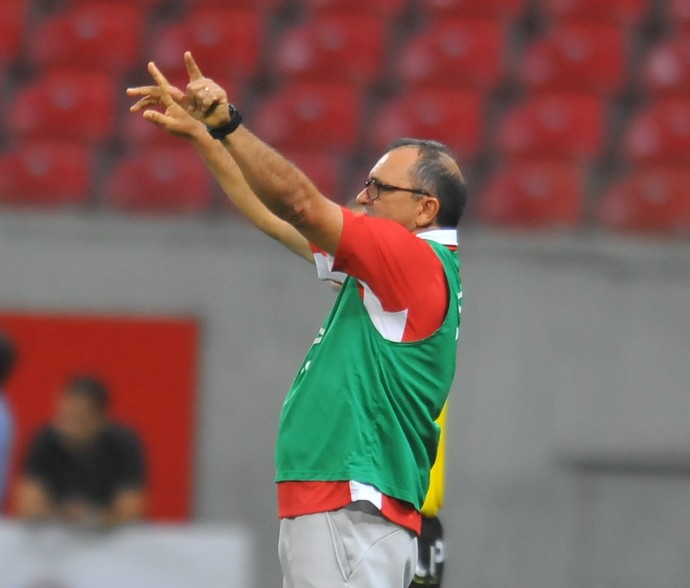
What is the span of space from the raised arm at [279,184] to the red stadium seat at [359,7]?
5970mm

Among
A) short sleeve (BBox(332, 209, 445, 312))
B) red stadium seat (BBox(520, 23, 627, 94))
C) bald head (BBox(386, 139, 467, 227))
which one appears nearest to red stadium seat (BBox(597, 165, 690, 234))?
red stadium seat (BBox(520, 23, 627, 94))

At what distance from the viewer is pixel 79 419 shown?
655 cm

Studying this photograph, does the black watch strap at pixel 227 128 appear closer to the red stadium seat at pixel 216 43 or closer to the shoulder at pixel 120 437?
the shoulder at pixel 120 437

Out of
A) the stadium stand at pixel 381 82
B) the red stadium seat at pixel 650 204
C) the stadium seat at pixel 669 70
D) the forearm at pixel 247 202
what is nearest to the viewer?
the forearm at pixel 247 202

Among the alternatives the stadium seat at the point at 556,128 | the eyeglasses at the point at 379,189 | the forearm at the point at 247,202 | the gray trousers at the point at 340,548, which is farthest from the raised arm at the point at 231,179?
the stadium seat at the point at 556,128

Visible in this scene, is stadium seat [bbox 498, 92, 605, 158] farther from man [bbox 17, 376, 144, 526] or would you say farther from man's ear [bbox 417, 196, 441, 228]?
man's ear [bbox 417, 196, 441, 228]

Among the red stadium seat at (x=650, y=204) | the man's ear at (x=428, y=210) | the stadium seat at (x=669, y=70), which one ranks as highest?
the stadium seat at (x=669, y=70)

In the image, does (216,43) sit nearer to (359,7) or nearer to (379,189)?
(359,7)

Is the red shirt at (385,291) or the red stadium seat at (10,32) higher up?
the red stadium seat at (10,32)

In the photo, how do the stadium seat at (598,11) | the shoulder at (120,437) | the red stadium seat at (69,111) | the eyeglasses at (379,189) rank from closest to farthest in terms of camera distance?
1. the eyeglasses at (379,189)
2. the shoulder at (120,437)
3. the red stadium seat at (69,111)
4. the stadium seat at (598,11)

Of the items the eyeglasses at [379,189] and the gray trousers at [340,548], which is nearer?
the gray trousers at [340,548]

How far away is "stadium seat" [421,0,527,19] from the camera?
9.38 metres

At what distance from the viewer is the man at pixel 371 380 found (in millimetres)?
3695

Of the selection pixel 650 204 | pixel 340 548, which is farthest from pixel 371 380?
pixel 650 204
